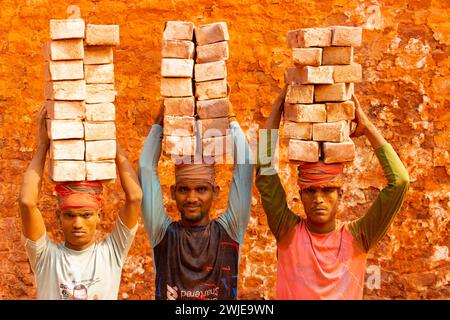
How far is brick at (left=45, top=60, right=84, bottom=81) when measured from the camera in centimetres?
598


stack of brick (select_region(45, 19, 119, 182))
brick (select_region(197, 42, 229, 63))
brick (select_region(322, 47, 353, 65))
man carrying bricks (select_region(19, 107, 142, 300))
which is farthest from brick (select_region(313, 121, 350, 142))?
stack of brick (select_region(45, 19, 119, 182))

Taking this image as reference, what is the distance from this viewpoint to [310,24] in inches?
352

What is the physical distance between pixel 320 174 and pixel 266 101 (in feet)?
9.33

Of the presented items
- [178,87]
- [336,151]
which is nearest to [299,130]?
[336,151]

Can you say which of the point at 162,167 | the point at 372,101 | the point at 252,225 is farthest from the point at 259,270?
the point at 372,101

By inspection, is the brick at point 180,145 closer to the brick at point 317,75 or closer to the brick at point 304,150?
the brick at point 304,150

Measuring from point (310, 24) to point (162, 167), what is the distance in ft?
5.90

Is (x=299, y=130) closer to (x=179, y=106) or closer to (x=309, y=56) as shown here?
(x=309, y=56)

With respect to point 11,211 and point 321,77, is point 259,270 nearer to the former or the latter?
point 11,211

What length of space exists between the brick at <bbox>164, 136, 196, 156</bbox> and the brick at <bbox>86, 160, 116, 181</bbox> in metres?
0.36

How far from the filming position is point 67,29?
5.94 metres

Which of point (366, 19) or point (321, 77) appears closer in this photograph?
point (321, 77)

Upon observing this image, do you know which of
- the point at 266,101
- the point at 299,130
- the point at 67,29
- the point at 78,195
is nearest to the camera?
the point at 67,29

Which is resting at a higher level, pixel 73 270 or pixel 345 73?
pixel 345 73
